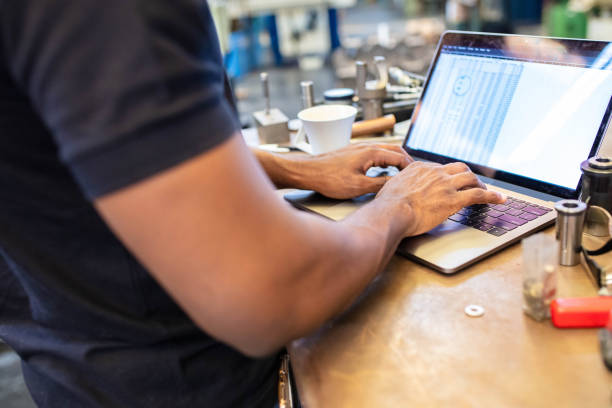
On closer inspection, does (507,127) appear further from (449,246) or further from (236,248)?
(236,248)

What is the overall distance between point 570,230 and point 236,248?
0.47 meters

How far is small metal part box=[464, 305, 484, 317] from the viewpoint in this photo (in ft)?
2.17

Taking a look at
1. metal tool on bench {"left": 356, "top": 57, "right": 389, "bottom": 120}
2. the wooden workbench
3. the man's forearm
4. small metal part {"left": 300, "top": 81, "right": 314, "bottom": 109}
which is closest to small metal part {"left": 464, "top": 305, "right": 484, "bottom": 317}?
the wooden workbench

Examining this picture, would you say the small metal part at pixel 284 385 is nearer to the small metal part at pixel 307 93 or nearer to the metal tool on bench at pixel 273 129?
the metal tool on bench at pixel 273 129

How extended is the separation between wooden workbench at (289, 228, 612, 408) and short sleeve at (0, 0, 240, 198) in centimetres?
31

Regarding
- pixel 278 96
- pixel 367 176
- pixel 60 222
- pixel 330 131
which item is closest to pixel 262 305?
pixel 60 222

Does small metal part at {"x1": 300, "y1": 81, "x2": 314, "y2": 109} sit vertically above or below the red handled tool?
above

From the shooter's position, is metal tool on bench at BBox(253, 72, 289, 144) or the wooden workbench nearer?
the wooden workbench

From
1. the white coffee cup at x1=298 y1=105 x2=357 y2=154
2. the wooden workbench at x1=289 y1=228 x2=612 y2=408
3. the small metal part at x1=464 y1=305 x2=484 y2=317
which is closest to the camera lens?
the wooden workbench at x1=289 y1=228 x2=612 y2=408

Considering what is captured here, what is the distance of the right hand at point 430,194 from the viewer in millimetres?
781

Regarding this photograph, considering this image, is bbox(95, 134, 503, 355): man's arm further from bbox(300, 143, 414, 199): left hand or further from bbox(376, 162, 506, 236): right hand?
bbox(300, 143, 414, 199): left hand

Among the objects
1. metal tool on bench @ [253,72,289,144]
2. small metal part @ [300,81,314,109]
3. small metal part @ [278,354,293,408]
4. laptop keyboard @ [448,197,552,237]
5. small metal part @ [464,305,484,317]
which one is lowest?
small metal part @ [278,354,293,408]

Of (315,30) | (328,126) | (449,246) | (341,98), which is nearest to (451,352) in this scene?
(449,246)

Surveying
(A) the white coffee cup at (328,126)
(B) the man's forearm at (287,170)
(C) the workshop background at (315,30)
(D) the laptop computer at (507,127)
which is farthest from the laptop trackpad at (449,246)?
(C) the workshop background at (315,30)
